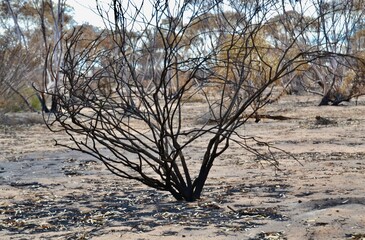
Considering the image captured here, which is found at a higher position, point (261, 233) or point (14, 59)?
point (14, 59)

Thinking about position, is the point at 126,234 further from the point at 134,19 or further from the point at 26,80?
the point at 26,80

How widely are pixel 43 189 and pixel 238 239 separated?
13.3ft

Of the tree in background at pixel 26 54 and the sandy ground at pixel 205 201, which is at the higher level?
the tree in background at pixel 26 54

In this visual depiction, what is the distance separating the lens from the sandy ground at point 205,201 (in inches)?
233

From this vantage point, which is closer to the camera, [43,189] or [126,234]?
[126,234]

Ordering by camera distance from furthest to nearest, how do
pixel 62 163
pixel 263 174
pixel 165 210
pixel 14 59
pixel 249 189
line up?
pixel 14 59, pixel 62 163, pixel 263 174, pixel 249 189, pixel 165 210

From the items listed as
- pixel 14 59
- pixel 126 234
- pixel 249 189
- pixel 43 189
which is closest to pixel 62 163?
pixel 43 189

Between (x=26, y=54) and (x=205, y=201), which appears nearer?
(x=205, y=201)

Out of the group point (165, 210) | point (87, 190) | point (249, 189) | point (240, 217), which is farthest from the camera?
point (87, 190)

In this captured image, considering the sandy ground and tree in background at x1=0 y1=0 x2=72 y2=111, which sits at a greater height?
tree in background at x1=0 y1=0 x2=72 y2=111

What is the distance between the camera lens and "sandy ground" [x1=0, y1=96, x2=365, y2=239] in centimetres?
593

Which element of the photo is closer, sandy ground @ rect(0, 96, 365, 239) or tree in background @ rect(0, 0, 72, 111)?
sandy ground @ rect(0, 96, 365, 239)

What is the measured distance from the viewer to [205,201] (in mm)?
7422

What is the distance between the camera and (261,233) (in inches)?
225
